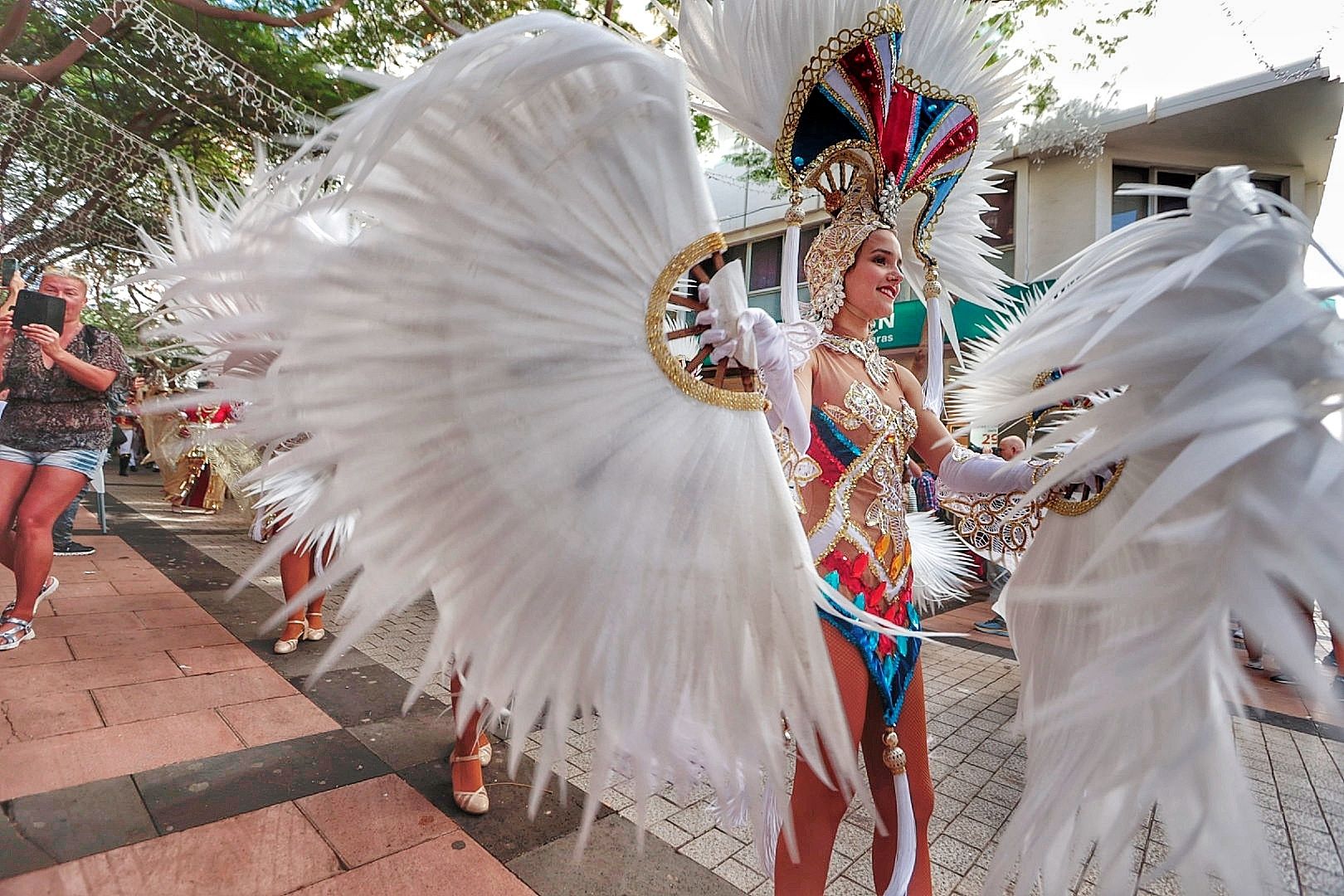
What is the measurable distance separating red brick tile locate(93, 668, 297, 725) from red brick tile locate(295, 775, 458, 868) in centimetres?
115

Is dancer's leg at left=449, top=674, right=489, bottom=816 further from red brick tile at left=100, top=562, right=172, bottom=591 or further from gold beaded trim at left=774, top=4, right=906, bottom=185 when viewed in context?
red brick tile at left=100, top=562, right=172, bottom=591

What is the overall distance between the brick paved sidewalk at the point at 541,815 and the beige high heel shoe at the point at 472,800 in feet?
0.13

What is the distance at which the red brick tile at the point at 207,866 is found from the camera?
6.32 ft

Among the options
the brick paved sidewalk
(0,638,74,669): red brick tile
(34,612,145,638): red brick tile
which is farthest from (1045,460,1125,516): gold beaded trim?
(34,612,145,638): red brick tile

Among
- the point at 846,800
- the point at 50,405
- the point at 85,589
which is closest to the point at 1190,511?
the point at 846,800

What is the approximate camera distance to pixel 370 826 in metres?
2.32

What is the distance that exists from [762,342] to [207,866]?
230 cm

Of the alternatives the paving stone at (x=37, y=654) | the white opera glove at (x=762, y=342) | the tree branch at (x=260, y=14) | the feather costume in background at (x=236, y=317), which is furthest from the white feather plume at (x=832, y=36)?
the paving stone at (x=37, y=654)

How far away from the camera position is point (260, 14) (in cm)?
418

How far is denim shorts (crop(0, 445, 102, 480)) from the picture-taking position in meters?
3.58

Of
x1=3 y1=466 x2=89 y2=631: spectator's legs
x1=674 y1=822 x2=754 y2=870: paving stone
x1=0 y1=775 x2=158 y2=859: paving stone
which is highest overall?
x1=3 y1=466 x2=89 y2=631: spectator's legs

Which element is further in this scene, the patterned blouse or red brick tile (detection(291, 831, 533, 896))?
the patterned blouse

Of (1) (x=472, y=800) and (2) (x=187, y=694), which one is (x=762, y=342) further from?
(2) (x=187, y=694)

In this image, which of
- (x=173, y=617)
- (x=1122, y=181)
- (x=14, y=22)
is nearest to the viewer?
(x=14, y=22)
